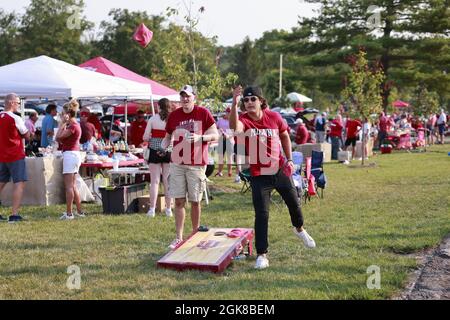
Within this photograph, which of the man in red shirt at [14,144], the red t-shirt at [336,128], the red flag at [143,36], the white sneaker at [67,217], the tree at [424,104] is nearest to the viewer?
the man in red shirt at [14,144]

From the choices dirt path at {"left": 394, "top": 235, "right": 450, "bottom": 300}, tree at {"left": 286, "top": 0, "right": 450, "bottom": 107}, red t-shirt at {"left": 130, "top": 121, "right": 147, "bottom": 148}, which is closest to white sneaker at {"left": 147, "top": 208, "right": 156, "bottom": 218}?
red t-shirt at {"left": 130, "top": 121, "right": 147, "bottom": 148}

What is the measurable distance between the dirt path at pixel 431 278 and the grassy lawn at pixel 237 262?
0.13m

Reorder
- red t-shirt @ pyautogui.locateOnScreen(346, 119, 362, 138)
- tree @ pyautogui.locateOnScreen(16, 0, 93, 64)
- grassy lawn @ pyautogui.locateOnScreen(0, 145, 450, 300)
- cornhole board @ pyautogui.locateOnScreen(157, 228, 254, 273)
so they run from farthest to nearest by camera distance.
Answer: tree @ pyautogui.locateOnScreen(16, 0, 93, 64)
red t-shirt @ pyautogui.locateOnScreen(346, 119, 362, 138)
cornhole board @ pyautogui.locateOnScreen(157, 228, 254, 273)
grassy lawn @ pyautogui.locateOnScreen(0, 145, 450, 300)

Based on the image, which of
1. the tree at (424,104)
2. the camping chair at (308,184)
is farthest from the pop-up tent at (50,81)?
the tree at (424,104)

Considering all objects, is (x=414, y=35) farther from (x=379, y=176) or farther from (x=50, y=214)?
(x=50, y=214)

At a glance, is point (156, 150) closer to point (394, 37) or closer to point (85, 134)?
point (85, 134)

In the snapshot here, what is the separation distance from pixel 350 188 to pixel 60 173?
6448mm

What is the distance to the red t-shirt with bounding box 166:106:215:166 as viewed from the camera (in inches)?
275

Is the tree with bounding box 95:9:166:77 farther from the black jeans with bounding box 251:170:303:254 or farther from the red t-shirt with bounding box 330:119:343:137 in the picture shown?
the black jeans with bounding box 251:170:303:254

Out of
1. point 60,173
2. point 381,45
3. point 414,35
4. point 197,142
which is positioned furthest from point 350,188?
point 414,35

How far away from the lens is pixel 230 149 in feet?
58.7

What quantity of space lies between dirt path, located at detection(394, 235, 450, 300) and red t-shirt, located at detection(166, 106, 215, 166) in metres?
2.77

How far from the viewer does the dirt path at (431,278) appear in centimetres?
528

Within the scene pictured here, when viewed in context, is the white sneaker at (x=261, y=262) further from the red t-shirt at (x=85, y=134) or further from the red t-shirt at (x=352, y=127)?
the red t-shirt at (x=352, y=127)
